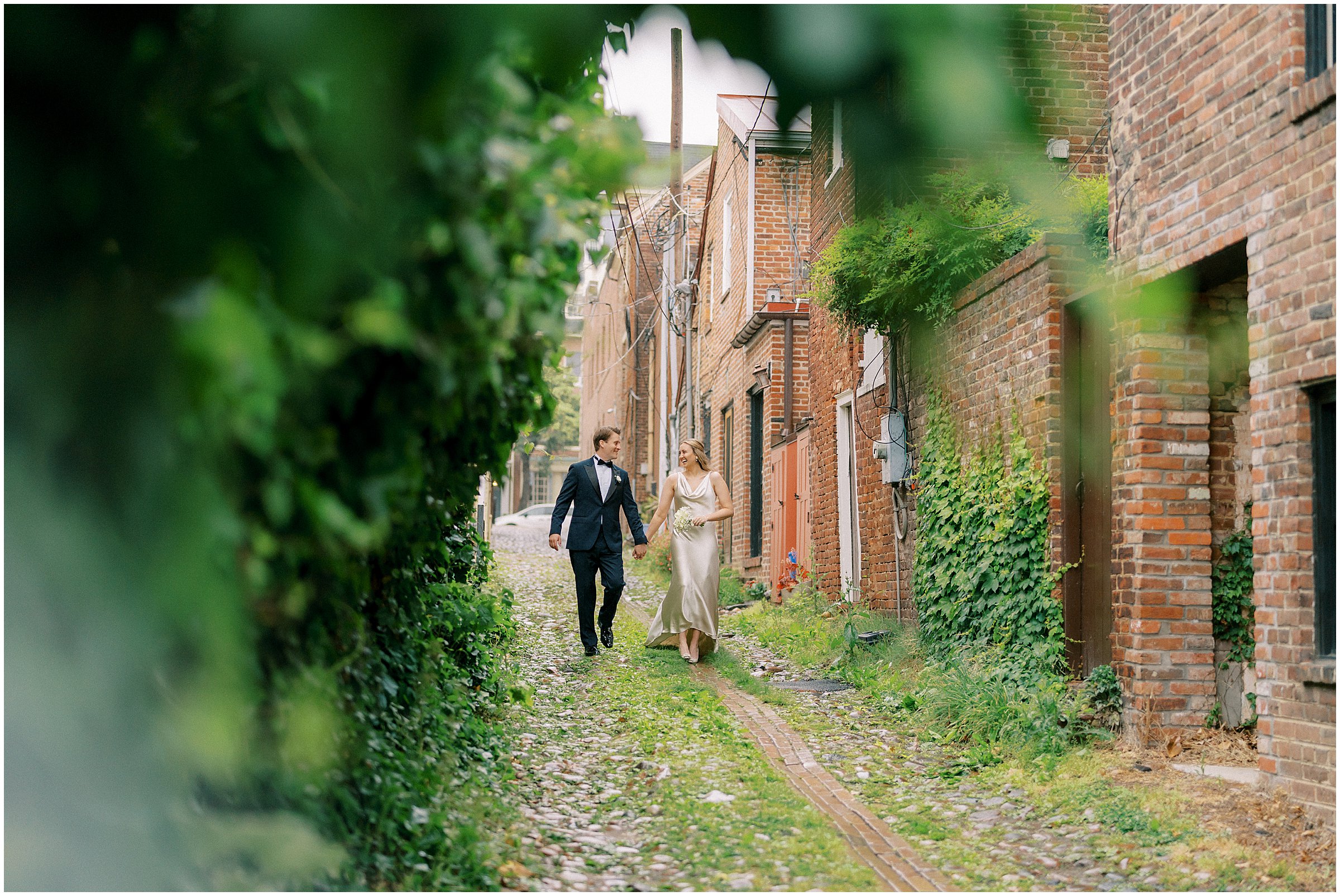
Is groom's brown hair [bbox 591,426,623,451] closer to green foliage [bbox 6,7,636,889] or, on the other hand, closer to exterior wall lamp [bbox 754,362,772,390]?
exterior wall lamp [bbox 754,362,772,390]

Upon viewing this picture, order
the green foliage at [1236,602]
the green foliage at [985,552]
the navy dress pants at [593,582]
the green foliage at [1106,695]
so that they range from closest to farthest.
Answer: the green foliage at [1236,602] < the green foliage at [1106,695] < the green foliage at [985,552] < the navy dress pants at [593,582]

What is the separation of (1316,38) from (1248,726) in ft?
11.4

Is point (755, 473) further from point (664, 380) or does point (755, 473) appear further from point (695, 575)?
point (664, 380)

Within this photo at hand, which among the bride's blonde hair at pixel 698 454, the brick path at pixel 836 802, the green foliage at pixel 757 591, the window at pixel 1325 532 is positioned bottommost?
the brick path at pixel 836 802

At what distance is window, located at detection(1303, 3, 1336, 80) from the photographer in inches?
193

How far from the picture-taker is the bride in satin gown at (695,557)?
30.6ft

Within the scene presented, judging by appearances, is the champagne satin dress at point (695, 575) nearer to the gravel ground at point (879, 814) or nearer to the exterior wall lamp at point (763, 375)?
the gravel ground at point (879, 814)

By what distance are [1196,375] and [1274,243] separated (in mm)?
1191

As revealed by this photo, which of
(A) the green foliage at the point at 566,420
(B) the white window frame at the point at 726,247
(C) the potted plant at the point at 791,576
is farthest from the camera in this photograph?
(A) the green foliage at the point at 566,420

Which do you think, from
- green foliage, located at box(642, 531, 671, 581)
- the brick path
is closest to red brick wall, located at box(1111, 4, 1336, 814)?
the brick path

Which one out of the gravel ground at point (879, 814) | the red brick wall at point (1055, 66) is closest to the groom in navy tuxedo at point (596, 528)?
the gravel ground at point (879, 814)

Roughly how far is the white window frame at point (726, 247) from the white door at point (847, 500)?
21.6 ft

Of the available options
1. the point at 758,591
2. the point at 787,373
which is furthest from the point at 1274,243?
the point at 758,591

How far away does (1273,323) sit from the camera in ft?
16.7
